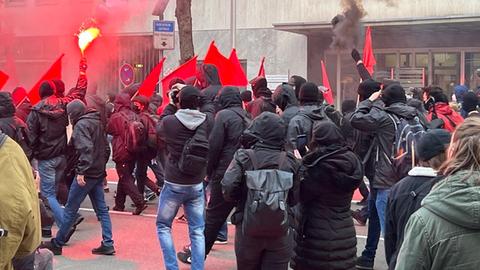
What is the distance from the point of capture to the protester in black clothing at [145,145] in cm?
894

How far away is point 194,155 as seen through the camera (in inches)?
219

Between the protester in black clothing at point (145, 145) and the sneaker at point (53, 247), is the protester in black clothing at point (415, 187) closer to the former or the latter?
the sneaker at point (53, 247)

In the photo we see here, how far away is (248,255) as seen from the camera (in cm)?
456

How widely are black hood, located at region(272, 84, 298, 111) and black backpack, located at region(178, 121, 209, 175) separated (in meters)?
2.20

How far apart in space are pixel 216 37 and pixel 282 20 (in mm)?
2345

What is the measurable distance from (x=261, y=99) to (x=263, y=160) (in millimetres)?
3415

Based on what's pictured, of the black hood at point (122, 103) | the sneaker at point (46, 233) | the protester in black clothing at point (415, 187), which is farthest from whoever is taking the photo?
the black hood at point (122, 103)

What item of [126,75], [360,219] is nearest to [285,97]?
[360,219]

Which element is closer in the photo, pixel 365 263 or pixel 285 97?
pixel 365 263

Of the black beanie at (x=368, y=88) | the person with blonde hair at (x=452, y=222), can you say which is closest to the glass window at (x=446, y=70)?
the black beanie at (x=368, y=88)

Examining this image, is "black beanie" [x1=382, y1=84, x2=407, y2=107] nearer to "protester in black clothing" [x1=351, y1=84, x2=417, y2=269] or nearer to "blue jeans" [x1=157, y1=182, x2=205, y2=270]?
"protester in black clothing" [x1=351, y1=84, x2=417, y2=269]

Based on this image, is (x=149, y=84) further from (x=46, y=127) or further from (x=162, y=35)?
(x=162, y=35)

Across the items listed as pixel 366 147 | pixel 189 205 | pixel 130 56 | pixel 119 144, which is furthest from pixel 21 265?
pixel 130 56

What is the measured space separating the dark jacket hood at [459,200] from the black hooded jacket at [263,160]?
203cm
